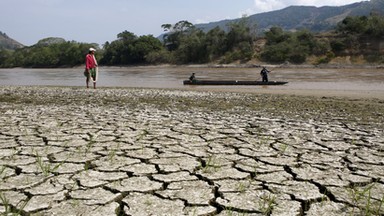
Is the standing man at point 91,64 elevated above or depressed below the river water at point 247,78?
above

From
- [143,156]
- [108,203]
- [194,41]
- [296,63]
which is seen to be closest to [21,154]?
[143,156]

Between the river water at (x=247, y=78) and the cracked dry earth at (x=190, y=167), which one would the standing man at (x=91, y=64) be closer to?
the cracked dry earth at (x=190, y=167)

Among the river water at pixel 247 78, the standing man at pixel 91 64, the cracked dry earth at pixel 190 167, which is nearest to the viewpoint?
the cracked dry earth at pixel 190 167

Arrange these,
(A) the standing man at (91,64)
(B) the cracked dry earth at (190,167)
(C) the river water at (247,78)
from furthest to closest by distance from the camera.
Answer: (C) the river water at (247,78) < (A) the standing man at (91,64) < (B) the cracked dry earth at (190,167)

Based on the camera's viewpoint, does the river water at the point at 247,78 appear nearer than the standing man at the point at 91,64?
No

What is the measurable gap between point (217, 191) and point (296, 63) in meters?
46.0

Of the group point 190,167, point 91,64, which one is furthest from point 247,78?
point 190,167

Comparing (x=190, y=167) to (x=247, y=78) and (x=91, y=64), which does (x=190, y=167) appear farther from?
(x=247, y=78)

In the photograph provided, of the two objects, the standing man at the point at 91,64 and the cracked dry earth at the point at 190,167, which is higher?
the standing man at the point at 91,64

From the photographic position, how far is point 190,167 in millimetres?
3209

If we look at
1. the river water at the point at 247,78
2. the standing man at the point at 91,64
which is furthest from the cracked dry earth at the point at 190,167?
the river water at the point at 247,78

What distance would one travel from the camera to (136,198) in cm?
249

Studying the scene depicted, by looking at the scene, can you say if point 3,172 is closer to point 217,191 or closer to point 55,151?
point 55,151

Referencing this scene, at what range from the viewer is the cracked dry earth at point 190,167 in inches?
94.2
